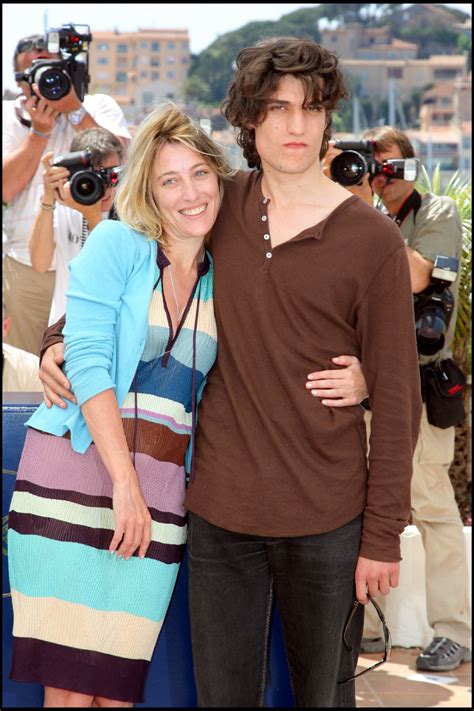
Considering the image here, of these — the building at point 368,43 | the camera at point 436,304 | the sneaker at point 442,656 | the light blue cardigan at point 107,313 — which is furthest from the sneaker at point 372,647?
the building at point 368,43

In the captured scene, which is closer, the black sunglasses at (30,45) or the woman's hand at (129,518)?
the woman's hand at (129,518)

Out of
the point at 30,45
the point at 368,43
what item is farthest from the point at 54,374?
the point at 368,43

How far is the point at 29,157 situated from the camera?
3.76m

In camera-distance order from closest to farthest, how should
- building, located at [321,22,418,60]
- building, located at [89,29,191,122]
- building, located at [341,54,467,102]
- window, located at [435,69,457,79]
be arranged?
building, located at [341,54,467,102] → building, located at [321,22,418,60] → window, located at [435,69,457,79] → building, located at [89,29,191,122]

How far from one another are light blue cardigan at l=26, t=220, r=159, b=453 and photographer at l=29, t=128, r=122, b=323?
1229 mm

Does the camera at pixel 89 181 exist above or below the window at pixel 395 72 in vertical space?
below

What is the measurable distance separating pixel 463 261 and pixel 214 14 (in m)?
61.7

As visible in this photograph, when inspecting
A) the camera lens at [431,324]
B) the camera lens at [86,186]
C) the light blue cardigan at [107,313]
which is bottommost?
the camera lens at [431,324]

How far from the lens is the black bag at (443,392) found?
3.48 meters

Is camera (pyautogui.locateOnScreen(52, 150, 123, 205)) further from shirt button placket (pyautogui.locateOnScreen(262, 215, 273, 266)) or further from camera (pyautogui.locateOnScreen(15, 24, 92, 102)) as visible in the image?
shirt button placket (pyautogui.locateOnScreen(262, 215, 273, 266))

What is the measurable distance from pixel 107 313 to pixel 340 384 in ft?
1.55

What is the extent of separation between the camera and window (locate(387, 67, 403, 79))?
72.6 metres

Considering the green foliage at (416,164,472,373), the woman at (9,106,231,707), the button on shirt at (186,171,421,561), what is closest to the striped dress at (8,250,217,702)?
the woman at (9,106,231,707)

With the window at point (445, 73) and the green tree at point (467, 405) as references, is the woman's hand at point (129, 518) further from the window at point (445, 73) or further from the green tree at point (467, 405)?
the window at point (445, 73)
